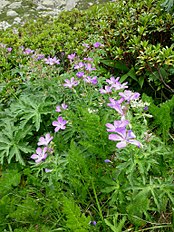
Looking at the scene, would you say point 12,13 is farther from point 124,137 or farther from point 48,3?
point 124,137

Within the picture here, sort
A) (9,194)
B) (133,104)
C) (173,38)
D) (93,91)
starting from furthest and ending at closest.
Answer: (173,38) → (93,91) → (9,194) → (133,104)

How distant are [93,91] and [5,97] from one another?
0.84 metres

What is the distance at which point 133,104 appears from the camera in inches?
59.6

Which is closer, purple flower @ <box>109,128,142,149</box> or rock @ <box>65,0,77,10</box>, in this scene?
purple flower @ <box>109,128,142,149</box>

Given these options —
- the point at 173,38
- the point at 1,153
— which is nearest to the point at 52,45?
the point at 173,38

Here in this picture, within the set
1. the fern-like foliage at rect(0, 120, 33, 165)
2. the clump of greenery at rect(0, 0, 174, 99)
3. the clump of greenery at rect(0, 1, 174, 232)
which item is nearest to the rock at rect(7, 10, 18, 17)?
the clump of greenery at rect(0, 0, 174, 99)

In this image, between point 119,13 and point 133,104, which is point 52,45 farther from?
point 133,104

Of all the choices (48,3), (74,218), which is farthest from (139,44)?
(48,3)

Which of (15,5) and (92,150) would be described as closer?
(92,150)

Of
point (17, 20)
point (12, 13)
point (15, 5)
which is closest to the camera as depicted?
point (17, 20)

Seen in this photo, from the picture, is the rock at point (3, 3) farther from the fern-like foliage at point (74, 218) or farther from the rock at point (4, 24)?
the fern-like foliage at point (74, 218)

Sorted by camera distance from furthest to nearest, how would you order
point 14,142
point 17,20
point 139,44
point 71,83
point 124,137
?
point 17,20 < point 139,44 < point 14,142 < point 71,83 < point 124,137

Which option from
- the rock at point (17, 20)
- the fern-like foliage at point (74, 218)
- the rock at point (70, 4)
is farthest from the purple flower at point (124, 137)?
the rock at point (70, 4)

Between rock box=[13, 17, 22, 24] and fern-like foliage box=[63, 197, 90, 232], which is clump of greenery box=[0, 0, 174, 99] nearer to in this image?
fern-like foliage box=[63, 197, 90, 232]
